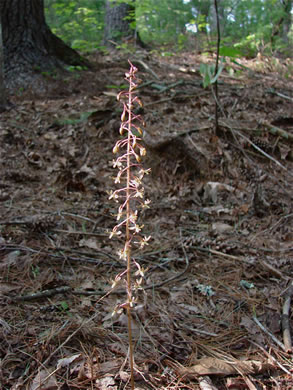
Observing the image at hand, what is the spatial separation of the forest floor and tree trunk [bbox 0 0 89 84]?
1.05 ft

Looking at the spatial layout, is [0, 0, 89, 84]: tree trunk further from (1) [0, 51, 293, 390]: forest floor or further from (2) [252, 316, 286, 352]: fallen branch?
(2) [252, 316, 286, 352]: fallen branch

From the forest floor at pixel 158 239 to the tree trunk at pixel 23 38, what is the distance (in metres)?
0.32

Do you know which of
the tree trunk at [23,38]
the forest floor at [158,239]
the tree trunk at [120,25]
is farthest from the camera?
the tree trunk at [120,25]

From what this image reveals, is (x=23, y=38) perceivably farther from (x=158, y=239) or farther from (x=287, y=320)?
(x=287, y=320)

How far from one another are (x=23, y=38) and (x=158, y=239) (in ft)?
14.4

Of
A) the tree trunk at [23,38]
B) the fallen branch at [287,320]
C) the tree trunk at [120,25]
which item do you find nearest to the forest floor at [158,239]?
the fallen branch at [287,320]

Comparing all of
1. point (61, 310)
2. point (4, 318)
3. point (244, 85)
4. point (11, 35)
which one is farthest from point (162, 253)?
point (11, 35)

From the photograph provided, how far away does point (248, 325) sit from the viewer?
2.05m

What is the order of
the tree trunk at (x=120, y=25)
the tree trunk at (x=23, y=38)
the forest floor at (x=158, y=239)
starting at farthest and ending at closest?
the tree trunk at (x=120, y=25) → the tree trunk at (x=23, y=38) → the forest floor at (x=158, y=239)

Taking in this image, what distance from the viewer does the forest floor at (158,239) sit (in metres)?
1.72

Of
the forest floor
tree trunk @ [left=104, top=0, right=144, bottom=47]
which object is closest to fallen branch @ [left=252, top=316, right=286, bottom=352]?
the forest floor

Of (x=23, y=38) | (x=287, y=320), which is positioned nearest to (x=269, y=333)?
(x=287, y=320)

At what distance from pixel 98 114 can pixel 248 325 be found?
3527 millimetres

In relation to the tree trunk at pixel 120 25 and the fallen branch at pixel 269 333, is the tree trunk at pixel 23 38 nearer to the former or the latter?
the tree trunk at pixel 120 25
